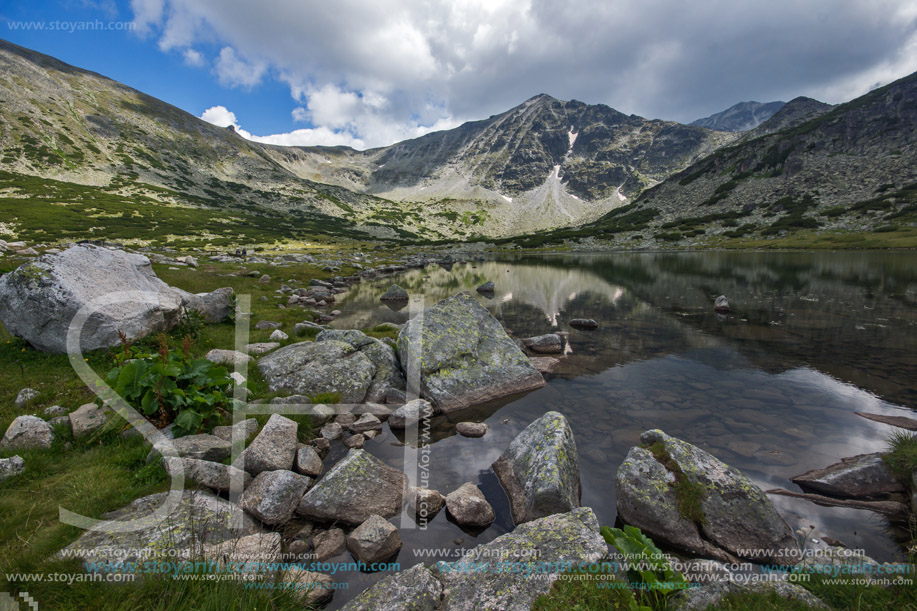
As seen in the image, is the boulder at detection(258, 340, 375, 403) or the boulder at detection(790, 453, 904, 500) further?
the boulder at detection(258, 340, 375, 403)

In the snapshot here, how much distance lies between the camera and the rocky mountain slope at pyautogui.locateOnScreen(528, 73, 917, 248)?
94688 millimetres

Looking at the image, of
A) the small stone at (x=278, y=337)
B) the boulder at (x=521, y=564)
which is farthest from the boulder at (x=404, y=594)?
the small stone at (x=278, y=337)

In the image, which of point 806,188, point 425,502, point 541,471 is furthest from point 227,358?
point 806,188

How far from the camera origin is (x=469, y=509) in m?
7.11

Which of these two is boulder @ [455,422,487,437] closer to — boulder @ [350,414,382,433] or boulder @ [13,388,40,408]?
boulder @ [350,414,382,433]

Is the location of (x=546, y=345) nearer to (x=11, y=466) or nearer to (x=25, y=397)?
(x=11, y=466)

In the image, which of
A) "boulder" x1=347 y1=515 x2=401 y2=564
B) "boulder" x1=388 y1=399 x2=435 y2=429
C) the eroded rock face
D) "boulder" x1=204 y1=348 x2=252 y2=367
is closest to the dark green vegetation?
"boulder" x1=204 y1=348 x2=252 y2=367

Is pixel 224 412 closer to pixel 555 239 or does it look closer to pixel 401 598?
pixel 401 598

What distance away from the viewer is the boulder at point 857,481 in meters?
7.51

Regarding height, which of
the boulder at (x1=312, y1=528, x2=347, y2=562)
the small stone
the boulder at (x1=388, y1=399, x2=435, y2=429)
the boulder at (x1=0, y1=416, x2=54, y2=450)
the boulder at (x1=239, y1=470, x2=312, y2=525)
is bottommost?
the boulder at (x1=312, y1=528, x2=347, y2=562)

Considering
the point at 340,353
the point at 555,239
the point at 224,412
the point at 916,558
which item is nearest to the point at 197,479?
the point at 224,412

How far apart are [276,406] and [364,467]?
379 cm

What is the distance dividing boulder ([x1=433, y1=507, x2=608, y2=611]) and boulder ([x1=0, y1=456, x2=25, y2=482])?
7.12 m

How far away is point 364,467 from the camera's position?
24.8 feet
